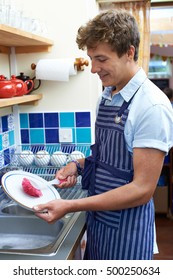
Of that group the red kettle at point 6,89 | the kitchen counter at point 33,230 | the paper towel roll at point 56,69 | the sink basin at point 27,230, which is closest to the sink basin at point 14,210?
the kitchen counter at point 33,230

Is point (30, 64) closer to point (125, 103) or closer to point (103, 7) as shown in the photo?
point (103, 7)

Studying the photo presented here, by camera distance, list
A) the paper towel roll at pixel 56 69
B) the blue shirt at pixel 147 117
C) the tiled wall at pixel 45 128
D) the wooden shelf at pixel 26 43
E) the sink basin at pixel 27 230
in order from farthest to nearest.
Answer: the tiled wall at pixel 45 128, the paper towel roll at pixel 56 69, the wooden shelf at pixel 26 43, the sink basin at pixel 27 230, the blue shirt at pixel 147 117

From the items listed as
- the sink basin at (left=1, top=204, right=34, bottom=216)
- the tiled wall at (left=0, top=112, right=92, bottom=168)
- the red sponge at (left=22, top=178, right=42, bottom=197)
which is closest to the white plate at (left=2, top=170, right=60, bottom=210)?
the red sponge at (left=22, top=178, right=42, bottom=197)

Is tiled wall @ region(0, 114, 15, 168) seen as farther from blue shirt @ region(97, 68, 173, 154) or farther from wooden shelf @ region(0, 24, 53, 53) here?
blue shirt @ region(97, 68, 173, 154)

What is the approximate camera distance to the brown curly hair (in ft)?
3.48

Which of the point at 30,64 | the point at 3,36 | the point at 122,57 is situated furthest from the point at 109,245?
the point at 30,64

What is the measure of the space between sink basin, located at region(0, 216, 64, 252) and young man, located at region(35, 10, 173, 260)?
A: 192 mm

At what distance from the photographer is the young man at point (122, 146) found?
3.41ft

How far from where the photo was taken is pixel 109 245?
1212 mm

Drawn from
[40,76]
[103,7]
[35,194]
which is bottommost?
[35,194]

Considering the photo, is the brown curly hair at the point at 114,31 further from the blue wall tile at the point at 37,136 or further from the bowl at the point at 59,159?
the blue wall tile at the point at 37,136

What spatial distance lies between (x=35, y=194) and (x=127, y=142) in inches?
14.9

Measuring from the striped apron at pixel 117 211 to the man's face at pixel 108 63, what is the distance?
0.32 ft

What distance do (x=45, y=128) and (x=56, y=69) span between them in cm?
36
